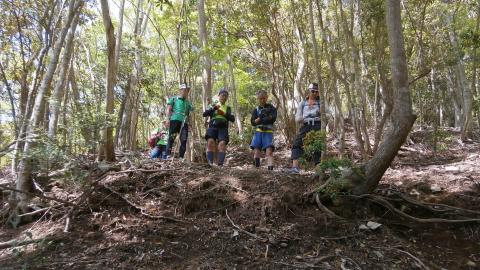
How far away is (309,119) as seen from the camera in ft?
23.3

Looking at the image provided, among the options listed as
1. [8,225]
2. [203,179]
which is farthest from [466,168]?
[8,225]

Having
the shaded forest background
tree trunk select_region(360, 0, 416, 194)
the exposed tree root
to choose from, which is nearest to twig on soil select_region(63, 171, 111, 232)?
the shaded forest background

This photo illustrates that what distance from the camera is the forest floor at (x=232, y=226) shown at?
4.23m

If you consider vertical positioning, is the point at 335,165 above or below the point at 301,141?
below

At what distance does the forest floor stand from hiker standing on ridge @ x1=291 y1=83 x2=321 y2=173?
1.08m

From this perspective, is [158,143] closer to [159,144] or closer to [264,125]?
[159,144]

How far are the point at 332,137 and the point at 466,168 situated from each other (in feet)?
23.4

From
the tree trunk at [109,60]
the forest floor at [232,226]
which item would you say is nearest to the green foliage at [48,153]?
the forest floor at [232,226]

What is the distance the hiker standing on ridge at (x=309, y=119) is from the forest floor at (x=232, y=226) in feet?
3.53

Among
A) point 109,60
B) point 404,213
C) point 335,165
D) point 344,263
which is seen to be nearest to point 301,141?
point 335,165

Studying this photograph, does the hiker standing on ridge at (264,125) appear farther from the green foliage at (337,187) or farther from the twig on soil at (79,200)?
the twig on soil at (79,200)

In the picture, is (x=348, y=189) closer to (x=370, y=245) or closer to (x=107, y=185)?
(x=370, y=245)

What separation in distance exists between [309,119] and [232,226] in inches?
121

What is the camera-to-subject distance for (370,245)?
14.7 ft
